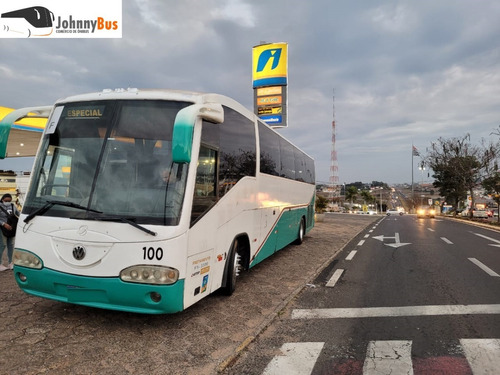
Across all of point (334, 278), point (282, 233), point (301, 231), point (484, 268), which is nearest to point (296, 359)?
point (334, 278)

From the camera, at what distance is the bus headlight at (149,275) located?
149 inches

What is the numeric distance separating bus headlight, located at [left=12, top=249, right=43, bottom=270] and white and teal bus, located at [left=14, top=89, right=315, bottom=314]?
1cm

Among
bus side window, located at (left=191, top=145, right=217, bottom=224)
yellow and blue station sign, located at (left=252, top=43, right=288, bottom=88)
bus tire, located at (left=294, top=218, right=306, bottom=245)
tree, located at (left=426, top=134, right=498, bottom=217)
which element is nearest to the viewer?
bus side window, located at (left=191, top=145, right=217, bottom=224)

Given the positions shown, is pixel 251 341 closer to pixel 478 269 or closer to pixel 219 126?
pixel 219 126

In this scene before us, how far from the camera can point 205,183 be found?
450 cm

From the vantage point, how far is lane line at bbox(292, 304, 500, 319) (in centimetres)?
480

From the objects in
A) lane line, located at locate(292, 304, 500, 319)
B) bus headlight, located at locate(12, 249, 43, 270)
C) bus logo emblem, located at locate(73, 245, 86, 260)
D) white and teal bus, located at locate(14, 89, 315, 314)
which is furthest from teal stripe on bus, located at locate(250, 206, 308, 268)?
bus headlight, located at locate(12, 249, 43, 270)

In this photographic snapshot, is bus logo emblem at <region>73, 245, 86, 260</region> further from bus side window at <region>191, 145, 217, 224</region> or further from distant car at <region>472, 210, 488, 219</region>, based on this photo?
distant car at <region>472, 210, 488, 219</region>

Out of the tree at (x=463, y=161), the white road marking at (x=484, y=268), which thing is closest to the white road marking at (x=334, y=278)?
the white road marking at (x=484, y=268)

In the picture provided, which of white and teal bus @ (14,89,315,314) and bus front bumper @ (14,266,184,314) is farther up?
white and teal bus @ (14,89,315,314)

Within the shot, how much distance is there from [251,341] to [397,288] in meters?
3.54

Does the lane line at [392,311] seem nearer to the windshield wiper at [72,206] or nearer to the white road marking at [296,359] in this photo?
the white road marking at [296,359]

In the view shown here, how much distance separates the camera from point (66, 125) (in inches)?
176

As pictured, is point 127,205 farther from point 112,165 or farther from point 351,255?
point 351,255
